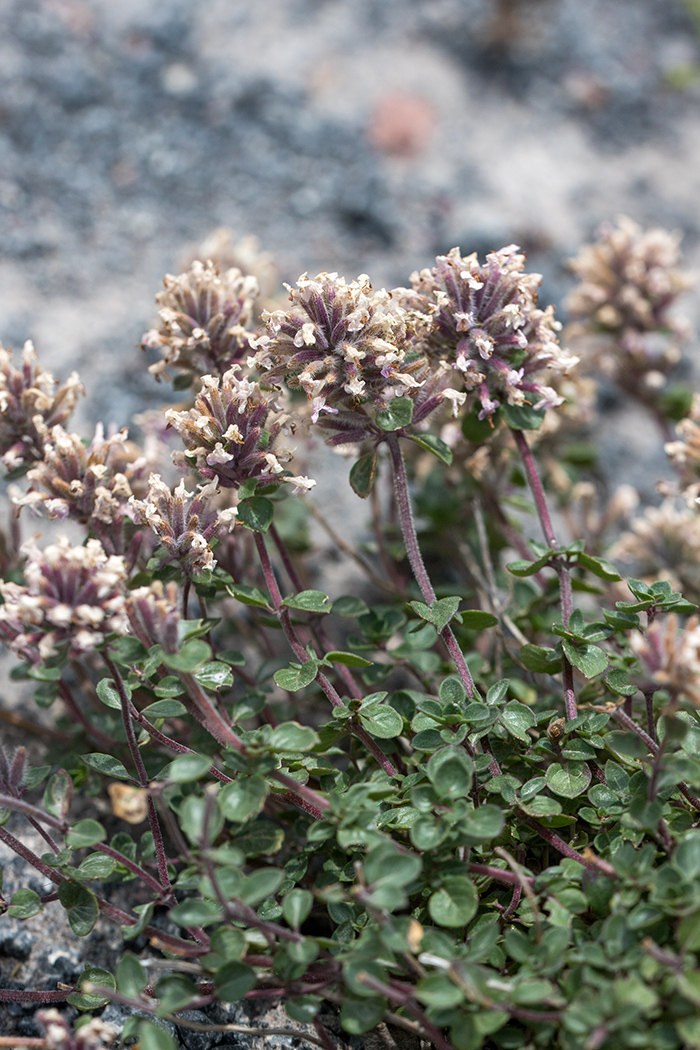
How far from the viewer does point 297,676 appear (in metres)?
2.41

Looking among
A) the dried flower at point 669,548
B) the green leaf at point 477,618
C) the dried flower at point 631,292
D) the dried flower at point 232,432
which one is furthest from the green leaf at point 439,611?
the dried flower at point 631,292

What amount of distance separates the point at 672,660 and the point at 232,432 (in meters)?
1.26

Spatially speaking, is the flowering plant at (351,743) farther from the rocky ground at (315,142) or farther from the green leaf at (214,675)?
the rocky ground at (315,142)

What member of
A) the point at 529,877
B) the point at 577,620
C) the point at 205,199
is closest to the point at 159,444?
the point at 577,620

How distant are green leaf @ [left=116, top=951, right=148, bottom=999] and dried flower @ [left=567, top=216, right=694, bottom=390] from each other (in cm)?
315

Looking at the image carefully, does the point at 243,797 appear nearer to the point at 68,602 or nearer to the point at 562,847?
the point at 68,602

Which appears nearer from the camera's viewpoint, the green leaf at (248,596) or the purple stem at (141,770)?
the purple stem at (141,770)

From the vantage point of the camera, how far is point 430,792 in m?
2.17

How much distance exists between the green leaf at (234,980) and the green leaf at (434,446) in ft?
4.69

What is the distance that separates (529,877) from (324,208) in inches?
169

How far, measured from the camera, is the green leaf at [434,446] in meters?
2.51

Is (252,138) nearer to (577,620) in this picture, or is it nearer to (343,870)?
(577,620)

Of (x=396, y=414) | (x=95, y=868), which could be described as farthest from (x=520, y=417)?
(x=95, y=868)

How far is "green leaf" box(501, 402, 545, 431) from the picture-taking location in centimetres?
267
